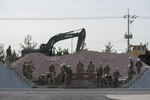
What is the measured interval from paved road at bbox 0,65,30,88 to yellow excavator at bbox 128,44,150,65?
59.8 ft

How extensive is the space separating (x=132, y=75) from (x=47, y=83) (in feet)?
20.5

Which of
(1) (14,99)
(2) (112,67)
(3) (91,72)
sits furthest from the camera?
(2) (112,67)

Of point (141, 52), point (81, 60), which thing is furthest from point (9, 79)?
point (141, 52)

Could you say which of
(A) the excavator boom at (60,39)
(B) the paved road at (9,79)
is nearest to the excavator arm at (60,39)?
(A) the excavator boom at (60,39)

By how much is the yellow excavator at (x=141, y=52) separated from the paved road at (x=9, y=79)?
18218 millimetres

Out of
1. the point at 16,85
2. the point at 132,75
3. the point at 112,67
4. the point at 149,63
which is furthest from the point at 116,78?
the point at 149,63

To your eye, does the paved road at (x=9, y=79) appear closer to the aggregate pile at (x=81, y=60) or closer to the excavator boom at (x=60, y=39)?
the aggregate pile at (x=81, y=60)

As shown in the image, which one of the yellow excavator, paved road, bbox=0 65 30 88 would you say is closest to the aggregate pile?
the yellow excavator

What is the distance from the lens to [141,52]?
181 ft

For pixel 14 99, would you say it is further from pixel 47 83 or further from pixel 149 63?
pixel 149 63

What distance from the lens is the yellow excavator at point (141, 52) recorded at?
5397cm

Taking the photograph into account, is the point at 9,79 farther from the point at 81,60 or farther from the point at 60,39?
the point at 60,39

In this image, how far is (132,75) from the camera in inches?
1560

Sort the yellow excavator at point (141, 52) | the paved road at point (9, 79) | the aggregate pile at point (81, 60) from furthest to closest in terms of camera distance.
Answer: the yellow excavator at point (141, 52), the aggregate pile at point (81, 60), the paved road at point (9, 79)
